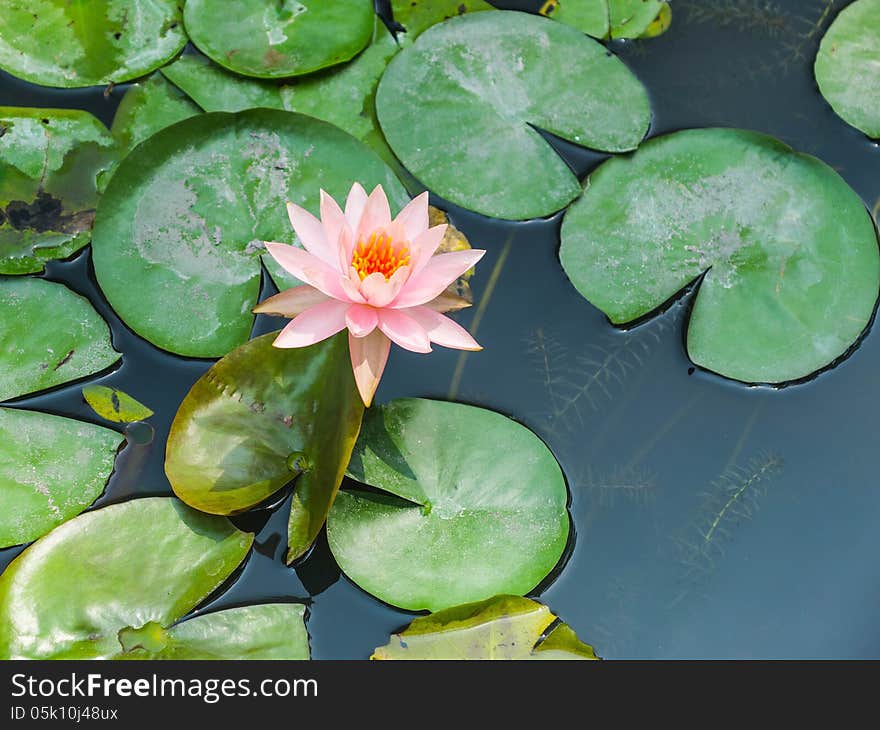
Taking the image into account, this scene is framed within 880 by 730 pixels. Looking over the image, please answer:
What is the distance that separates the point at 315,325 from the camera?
7.53 feet

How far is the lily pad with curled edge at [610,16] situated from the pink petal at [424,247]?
143 centimetres

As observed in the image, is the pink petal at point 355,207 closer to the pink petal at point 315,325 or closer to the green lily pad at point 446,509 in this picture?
the pink petal at point 315,325

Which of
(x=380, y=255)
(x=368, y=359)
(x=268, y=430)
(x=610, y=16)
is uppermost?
(x=610, y=16)

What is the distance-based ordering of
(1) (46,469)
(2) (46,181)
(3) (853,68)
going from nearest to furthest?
1. (1) (46,469)
2. (2) (46,181)
3. (3) (853,68)

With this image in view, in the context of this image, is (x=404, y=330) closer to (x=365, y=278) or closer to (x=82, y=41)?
(x=365, y=278)

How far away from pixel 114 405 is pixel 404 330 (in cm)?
104

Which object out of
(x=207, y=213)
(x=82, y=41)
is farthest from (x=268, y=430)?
(x=82, y=41)

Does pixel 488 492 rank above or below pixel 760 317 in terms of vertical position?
below

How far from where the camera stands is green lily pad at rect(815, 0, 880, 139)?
3150mm

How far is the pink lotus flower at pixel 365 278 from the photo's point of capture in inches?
89.1

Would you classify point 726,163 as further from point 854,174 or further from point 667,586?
point 667,586

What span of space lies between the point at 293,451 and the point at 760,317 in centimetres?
166

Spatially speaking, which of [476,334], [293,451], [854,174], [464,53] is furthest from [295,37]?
[854,174]

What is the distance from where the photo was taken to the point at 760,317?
2766 mm
